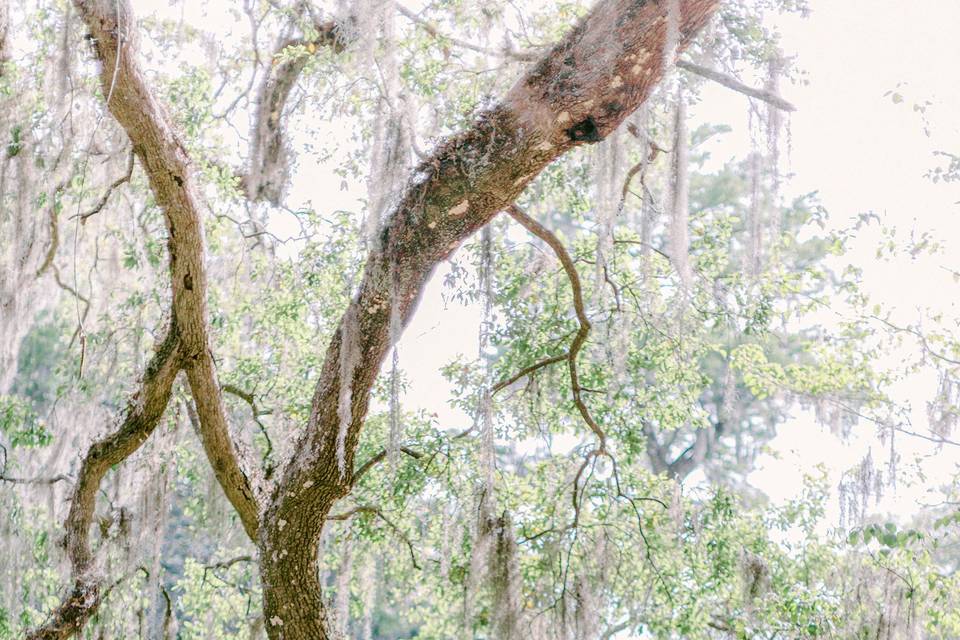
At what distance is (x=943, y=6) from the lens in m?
8.34

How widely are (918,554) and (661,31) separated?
334 centimetres

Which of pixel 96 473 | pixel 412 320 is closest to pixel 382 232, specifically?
pixel 412 320

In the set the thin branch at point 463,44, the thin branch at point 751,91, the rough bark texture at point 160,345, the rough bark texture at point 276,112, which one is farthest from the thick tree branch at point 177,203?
the thin branch at point 751,91

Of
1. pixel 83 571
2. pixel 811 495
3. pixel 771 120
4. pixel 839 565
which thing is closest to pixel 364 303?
pixel 771 120

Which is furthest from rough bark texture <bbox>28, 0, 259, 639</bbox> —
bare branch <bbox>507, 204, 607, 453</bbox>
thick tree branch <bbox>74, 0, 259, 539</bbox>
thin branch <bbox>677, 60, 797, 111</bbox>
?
thin branch <bbox>677, 60, 797, 111</bbox>

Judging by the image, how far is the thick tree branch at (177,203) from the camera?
2723 mm

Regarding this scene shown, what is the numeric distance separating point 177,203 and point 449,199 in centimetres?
88

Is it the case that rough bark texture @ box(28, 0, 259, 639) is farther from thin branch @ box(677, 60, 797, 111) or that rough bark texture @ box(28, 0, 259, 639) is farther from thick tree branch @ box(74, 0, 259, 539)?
thin branch @ box(677, 60, 797, 111)

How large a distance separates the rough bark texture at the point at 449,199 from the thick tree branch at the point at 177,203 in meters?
0.39

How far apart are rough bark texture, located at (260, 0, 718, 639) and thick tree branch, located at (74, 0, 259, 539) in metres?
→ 0.39

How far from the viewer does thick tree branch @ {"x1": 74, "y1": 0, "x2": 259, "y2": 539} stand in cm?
272

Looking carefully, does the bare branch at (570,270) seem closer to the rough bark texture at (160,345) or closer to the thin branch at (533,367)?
the thin branch at (533,367)

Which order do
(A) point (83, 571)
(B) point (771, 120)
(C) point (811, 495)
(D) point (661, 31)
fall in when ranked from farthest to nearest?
(C) point (811, 495), (A) point (83, 571), (B) point (771, 120), (D) point (661, 31)

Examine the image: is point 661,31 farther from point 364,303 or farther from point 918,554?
point 918,554
